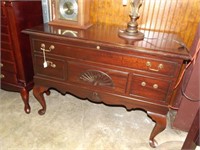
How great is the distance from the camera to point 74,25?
139 centimetres

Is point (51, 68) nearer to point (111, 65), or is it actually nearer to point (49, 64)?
point (49, 64)

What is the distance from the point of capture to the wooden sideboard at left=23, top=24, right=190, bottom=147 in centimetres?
109

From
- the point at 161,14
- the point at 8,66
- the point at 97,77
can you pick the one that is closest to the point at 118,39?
the point at 97,77

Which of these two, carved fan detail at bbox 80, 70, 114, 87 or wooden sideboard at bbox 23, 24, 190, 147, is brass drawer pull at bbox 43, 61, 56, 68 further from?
carved fan detail at bbox 80, 70, 114, 87

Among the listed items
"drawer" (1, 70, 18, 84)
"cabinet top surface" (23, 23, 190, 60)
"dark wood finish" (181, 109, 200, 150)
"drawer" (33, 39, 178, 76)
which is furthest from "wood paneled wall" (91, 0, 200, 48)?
"drawer" (1, 70, 18, 84)

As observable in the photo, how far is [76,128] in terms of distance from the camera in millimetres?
1540

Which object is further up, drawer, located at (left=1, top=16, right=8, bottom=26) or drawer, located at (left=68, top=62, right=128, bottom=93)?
drawer, located at (left=1, top=16, right=8, bottom=26)

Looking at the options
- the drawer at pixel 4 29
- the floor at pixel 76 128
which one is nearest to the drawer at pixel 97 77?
the floor at pixel 76 128

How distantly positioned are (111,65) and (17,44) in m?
0.78

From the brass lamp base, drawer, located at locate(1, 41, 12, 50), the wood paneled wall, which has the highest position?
the wood paneled wall

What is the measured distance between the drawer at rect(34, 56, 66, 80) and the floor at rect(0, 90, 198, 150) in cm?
47

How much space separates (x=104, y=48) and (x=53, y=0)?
0.63 m

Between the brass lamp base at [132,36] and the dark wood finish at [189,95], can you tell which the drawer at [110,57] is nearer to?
the brass lamp base at [132,36]

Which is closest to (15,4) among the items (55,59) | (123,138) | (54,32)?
(54,32)
